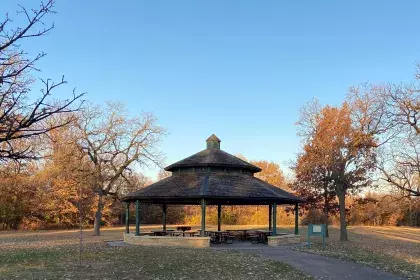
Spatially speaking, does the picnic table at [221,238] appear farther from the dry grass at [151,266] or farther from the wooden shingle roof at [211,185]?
the dry grass at [151,266]

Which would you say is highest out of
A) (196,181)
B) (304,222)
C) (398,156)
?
(398,156)

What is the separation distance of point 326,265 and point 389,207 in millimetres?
40320

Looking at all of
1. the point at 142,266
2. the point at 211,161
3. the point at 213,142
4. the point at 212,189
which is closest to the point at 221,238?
the point at 212,189

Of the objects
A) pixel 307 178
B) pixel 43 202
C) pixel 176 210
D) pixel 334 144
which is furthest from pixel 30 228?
pixel 334 144

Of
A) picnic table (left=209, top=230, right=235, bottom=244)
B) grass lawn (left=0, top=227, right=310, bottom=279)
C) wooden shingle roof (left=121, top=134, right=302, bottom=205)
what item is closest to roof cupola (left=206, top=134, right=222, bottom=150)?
wooden shingle roof (left=121, top=134, right=302, bottom=205)

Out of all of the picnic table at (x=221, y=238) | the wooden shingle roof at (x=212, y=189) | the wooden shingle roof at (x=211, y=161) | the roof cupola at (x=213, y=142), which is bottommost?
the picnic table at (x=221, y=238)

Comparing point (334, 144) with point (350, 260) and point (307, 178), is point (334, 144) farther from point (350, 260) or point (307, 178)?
point (350, 260)

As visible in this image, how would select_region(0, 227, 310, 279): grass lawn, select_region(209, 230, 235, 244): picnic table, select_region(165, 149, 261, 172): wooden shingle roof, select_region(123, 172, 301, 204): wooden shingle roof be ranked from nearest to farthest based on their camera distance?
select_region(0, 227, 310, 279): grass lawn < select_region(123, 172, 301, 204): wooden shingle roof < select_region(209, 230, 235, 244): picnic table < select_region(165, 149, 261, 172): wooden shingle roof

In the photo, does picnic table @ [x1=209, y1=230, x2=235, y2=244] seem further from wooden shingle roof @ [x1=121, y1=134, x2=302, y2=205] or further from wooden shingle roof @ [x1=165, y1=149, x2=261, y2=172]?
wooden shingle roof @ [x1=165, y1=149, x2=261, y2=172]

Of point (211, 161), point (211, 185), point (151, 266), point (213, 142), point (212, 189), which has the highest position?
point (213, 142)

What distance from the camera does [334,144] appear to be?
26891 mm

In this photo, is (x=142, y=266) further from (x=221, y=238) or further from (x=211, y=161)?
(x=211, y=161)

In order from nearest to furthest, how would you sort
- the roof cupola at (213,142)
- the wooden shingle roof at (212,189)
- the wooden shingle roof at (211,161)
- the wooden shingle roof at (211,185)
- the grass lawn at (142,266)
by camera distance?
the grass lawn at (142,266) < the wooden shingle roof at (212,189) < the wooden shingle roof at (211,185) < the wooden shingle roof at (211,161) < the roof cupola at (213,142)

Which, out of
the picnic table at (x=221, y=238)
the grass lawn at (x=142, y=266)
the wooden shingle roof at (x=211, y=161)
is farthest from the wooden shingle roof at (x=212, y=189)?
the grass lawn at (x=142, y=266)
